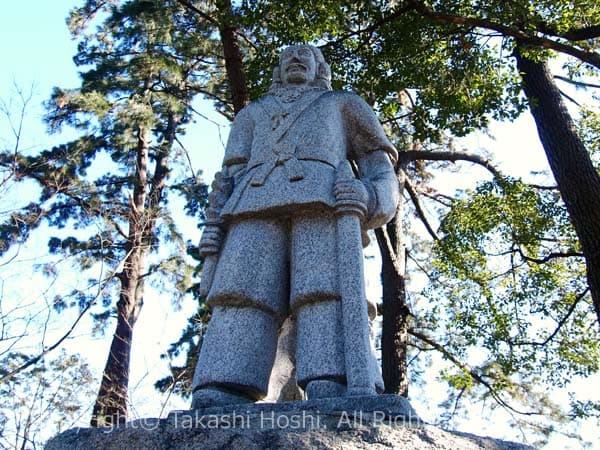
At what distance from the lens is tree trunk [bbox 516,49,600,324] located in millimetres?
7359

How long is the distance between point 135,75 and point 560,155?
867cm

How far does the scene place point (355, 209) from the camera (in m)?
3.79

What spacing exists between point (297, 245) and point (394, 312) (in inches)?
260

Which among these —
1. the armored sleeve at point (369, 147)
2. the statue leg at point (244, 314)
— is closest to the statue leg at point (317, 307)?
the statue leg at point (244, 314)

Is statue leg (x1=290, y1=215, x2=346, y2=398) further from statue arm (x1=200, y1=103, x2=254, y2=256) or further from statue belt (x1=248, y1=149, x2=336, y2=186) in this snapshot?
statue arm (x1=200, y1=103, x2=254, y2=256)

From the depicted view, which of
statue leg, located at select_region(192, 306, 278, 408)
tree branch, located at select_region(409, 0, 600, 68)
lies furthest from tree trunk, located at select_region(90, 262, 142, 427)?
tree branch, located at select_region(409, 0, 600, 68)

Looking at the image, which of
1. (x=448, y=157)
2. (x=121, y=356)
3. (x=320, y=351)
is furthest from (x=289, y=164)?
(x=448, y=157)

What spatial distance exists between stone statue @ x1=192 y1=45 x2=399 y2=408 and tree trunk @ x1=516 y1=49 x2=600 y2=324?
3.85m

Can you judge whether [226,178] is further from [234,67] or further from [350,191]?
[234,67]

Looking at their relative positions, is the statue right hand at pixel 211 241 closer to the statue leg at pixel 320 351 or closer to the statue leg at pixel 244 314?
the statue leg at pixel 244 314

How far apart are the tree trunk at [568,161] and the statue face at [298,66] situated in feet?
13.7

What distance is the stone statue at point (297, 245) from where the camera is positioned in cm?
348

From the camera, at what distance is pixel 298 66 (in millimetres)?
4734

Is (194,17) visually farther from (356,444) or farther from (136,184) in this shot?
(356,444)
